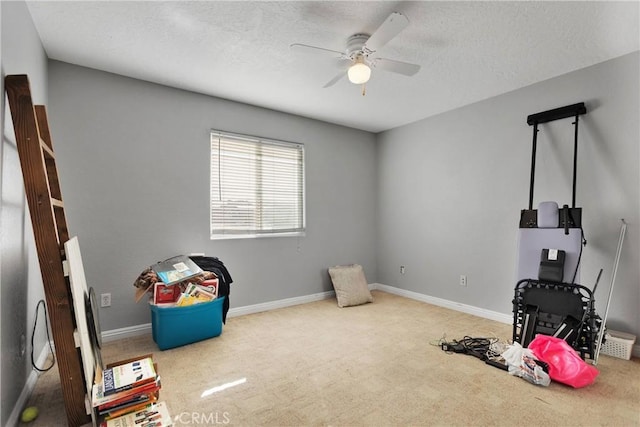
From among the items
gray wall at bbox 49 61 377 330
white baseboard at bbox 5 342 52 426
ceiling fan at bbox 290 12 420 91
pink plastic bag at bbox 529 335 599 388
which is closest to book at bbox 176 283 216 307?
gray wall at bbox 49 61 377 330

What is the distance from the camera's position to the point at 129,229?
3.07 metres

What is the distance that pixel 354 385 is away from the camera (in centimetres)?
218

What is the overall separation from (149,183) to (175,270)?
0.97m

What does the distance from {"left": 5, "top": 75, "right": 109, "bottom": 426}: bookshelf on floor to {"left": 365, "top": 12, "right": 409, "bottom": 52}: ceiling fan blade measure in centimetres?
198

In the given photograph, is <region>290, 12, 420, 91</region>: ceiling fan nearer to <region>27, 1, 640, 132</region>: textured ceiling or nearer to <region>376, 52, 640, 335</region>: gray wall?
<region>27, 1, 640, 132</region>: textured ceiling

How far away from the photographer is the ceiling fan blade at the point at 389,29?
183 centimetres

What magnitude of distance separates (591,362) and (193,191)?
3.81 meters

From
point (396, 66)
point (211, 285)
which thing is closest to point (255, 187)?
point (211, 285)

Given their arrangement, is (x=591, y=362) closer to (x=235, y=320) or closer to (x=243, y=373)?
(x=243, y=373)

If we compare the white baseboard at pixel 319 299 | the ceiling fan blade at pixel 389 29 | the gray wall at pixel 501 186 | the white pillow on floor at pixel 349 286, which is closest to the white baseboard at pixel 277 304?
the white baseboard at pixel 319 299

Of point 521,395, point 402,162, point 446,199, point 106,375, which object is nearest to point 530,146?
point 446,199

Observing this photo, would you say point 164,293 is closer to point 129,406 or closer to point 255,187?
point 129,406

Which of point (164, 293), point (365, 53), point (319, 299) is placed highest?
point (365, 53)

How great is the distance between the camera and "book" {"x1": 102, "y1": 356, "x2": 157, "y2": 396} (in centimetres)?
169
